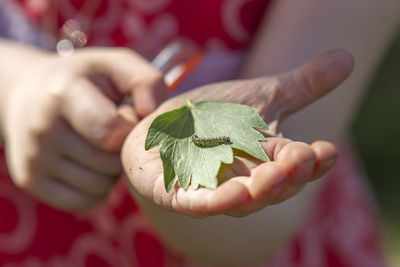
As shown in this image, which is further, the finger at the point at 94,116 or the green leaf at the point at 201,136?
the finger at the point at 94,116

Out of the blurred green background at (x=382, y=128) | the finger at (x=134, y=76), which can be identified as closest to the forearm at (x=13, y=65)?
the finger at (x=134, y=76)

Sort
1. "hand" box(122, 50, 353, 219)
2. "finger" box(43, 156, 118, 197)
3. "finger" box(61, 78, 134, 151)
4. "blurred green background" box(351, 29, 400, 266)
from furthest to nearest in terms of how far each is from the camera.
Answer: "blurred green background" box(351, 29, 400, 266) → "finger" box(43, 156, 118, 197) → "finger" box(61, 78, 134, 151) → "hand" box(122, 50, 353, 219)

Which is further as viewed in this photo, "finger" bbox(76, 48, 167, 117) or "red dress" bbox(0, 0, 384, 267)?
"red dress" bbox(0, 0, 384, 267)

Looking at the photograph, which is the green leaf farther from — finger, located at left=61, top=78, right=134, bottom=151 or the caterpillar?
finger, located at left=61, top=78, right=134, bottom=151

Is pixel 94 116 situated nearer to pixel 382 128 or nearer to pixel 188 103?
pixel 188 103

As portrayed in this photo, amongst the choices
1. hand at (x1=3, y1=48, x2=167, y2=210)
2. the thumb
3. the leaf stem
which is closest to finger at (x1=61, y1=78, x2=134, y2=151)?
hand at (x1=3, y1=48, x2=167, y2=210)

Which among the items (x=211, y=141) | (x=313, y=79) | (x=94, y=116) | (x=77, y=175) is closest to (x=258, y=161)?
(x=211, y=141)

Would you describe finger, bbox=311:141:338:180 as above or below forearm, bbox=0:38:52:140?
below

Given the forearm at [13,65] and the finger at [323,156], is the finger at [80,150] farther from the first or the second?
the finger at [323,156]
